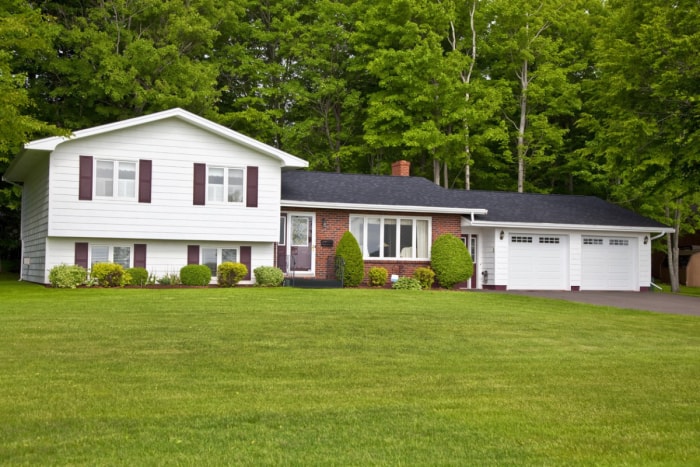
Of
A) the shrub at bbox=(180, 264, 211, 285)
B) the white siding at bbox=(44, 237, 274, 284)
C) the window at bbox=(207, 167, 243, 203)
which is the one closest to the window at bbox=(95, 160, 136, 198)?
the white siding at bbox=(44, 237, 274, 284)

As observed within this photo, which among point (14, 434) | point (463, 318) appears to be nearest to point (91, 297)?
point (463, 318)

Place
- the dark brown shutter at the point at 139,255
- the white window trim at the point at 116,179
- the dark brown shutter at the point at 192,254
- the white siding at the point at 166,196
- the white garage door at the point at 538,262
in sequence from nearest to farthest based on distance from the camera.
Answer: the white siding at the point at 166,196
the white window trim at the point at 116,179
the dark brown shutter at the point at 139,255
the dark brown shutter at the point at 192,254
the white garage door at the point at 538,262

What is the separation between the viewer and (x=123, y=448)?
17.3ft

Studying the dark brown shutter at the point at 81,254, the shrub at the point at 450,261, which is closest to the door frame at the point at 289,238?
the shrub at the point at 450,261

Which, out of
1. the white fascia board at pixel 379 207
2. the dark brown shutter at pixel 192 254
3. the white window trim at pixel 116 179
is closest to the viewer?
the white window trim at pixel 116 179

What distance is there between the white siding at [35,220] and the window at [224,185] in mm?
4884

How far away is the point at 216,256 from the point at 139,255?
244 centimetres

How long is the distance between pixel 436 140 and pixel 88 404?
2783 cm

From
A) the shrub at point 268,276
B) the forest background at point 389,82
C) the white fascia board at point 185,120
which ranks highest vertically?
the forest background at point 389,82

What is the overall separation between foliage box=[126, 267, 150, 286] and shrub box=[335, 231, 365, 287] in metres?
6.16

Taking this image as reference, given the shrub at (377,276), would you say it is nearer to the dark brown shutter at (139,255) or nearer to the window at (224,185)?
the window at (224,185)

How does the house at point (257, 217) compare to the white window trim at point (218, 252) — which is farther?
the white window trim at point (218, 252)

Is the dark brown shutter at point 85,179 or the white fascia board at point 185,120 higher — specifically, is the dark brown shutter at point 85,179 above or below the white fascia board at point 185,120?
below

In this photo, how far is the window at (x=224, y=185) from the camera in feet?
75.0
